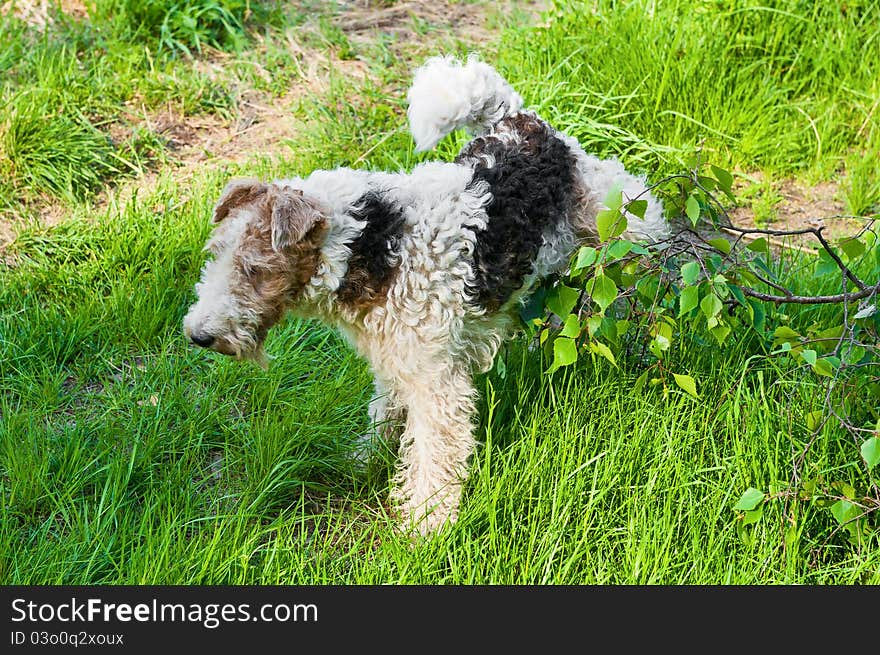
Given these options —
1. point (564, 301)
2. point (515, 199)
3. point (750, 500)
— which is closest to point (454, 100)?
point (515, 199)

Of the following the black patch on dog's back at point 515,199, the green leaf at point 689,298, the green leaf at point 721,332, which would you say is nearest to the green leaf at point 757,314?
the green leaf at point 721,332

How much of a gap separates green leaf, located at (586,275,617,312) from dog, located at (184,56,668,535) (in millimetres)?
493

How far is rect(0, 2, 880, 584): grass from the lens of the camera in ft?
11.2

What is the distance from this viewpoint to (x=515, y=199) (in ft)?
12.4

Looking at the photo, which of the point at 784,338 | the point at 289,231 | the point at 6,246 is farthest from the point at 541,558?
→ the point at 6,246

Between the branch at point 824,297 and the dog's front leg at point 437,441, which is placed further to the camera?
the dog's front leg at point 437,441

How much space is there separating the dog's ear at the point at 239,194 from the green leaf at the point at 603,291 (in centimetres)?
120

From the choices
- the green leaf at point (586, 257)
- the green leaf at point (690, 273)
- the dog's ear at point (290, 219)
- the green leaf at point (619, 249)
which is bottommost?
the green leaf at point (690, 273)

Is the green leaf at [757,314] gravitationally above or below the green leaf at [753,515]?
above

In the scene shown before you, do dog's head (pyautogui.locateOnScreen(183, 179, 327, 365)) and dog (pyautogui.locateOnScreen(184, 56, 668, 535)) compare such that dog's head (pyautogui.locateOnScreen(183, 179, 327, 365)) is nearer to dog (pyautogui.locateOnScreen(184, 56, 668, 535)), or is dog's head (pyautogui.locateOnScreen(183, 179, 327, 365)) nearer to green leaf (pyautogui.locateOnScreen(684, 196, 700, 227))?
dog (pyautogui.locateOnScreen(184, 56, 668, 535))

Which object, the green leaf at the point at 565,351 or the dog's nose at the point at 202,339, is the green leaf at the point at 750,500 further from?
the dog's nose at the point at 202,339

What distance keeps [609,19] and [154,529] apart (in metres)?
4.00

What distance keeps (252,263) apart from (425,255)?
0.65 m

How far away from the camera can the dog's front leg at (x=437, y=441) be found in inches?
146
